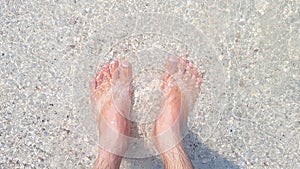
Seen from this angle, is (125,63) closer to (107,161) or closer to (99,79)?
(99,79)

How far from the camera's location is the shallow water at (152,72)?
2.44 metres

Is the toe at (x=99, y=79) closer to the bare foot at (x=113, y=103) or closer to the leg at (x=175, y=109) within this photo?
the bare foot at (x=113, y=103)

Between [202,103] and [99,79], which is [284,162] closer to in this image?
[202,103]

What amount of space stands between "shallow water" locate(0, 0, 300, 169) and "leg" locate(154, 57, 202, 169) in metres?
0.04

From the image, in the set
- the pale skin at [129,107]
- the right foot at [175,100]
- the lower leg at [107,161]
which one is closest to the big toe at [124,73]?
the pale skin at [129,107]

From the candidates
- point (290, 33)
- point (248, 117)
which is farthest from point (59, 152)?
point (290, 33)

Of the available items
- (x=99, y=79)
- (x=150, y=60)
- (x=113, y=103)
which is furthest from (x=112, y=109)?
(x=150, y=60)

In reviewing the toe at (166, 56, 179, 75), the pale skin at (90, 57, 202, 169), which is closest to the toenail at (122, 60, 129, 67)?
the pale skin at (90, 57, 202, 169)

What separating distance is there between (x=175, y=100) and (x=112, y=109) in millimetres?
260

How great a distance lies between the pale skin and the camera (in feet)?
7.68

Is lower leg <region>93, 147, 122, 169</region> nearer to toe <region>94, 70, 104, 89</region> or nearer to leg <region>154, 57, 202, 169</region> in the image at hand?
leg <region>154, 57, 202, 169</region>

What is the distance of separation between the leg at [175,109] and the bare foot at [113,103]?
5.5 inches

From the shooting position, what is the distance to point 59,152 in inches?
95.4

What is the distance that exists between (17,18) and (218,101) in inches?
36.6
